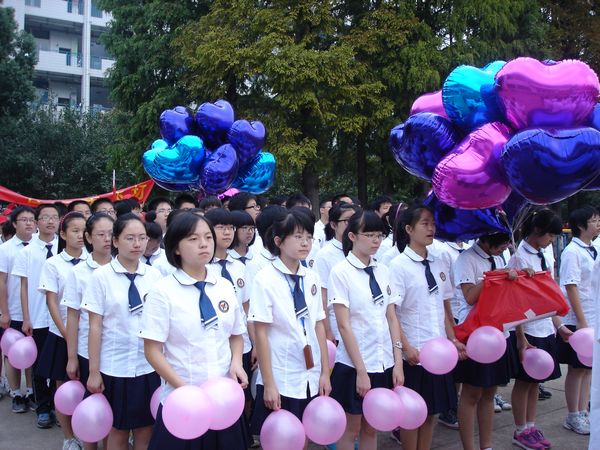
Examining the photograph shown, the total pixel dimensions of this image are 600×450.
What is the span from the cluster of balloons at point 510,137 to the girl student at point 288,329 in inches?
36.2

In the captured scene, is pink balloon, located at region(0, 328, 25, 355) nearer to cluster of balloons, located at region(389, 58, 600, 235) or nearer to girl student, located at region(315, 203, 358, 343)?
girl student, located at region(315, 203, 358, 343)

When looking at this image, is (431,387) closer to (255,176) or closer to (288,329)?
(288,329)

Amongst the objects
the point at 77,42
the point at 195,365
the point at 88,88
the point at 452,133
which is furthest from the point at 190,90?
the point at 77,42

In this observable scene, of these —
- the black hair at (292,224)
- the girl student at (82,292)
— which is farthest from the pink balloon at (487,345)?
the girl student at (82,292)

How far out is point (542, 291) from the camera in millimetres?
3633

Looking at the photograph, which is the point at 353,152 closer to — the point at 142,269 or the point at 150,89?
the point at 150,89

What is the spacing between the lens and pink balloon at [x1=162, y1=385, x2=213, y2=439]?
2.42 meters

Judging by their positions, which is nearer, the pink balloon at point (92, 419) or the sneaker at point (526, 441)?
the pink balloon at point (92, 419)

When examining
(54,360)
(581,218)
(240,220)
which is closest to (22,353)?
(54,360)

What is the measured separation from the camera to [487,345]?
3.53 meters

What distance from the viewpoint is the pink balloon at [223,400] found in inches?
99.3

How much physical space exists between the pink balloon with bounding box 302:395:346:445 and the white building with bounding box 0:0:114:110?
29787 mm

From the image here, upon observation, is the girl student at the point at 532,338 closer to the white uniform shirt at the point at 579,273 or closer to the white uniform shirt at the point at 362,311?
the white uniform shirt at the point at 579,273

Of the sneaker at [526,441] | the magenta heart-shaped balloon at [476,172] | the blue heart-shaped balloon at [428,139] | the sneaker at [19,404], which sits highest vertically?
the blue heart-shaped balloon at [428,139]
